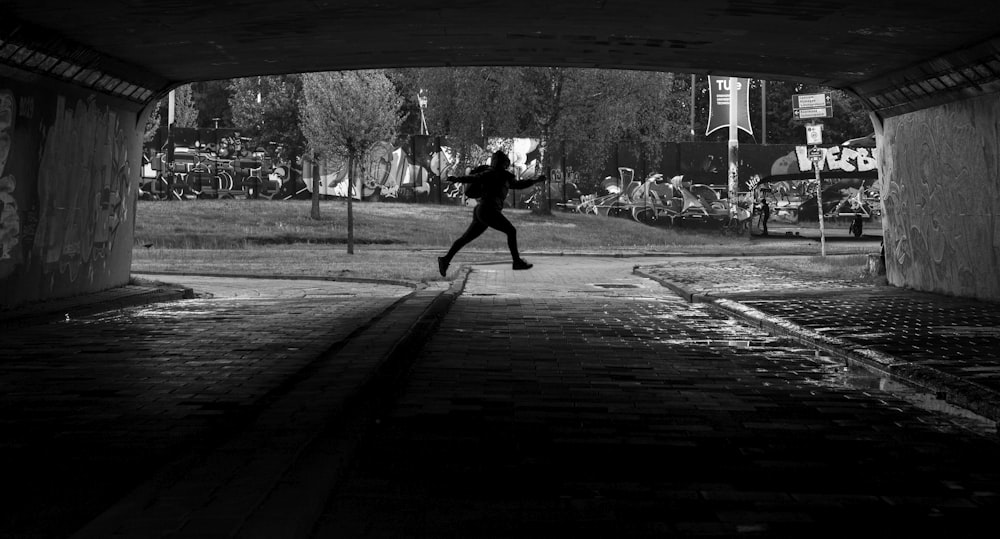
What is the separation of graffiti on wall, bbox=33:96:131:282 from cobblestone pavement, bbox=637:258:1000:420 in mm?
8040

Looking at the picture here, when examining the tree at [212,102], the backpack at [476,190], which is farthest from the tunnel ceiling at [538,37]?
the tree at [212,102]

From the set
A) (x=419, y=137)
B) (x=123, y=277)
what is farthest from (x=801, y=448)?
(x=419, y=137)

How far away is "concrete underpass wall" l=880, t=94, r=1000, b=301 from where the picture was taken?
14695mm

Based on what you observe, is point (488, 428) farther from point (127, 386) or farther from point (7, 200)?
point (7, 200)

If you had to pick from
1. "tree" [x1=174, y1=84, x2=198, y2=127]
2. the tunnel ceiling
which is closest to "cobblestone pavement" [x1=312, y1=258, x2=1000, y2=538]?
the tunnel ceiling

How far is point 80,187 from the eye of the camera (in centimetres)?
1522

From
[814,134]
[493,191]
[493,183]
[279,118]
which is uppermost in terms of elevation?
[279,118]

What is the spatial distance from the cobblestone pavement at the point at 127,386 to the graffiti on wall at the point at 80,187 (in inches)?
34.3

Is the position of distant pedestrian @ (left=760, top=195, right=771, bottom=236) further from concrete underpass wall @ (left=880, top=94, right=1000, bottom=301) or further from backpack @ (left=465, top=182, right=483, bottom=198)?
backpack @ (left=465, top=182, right=483, bottom=198)

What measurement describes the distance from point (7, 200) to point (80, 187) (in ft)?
7.37

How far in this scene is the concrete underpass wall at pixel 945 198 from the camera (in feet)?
48.2

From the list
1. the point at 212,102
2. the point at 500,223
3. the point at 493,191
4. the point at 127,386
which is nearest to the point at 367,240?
the point at 493,191

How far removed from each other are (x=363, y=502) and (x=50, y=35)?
9.07 metres

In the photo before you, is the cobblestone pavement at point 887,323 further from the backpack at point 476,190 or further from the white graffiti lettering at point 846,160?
the white graffiti lettering at point 846,160
